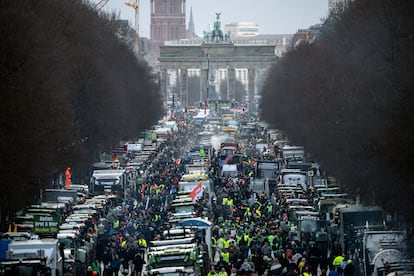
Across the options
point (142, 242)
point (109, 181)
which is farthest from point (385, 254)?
point (109, 181)

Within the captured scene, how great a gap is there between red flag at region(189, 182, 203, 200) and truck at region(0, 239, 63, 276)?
17.3 m

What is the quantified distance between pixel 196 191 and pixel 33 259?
21.0 metres

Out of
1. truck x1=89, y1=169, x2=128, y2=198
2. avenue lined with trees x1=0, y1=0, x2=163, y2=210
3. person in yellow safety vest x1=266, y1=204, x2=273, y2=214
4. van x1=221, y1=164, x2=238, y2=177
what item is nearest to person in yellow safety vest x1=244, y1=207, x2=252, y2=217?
person in yellow safety vest x1=266, y1=204, x2=273, y2=214

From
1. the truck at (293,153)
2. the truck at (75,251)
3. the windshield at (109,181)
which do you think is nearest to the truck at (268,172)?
the truck at (293,153)

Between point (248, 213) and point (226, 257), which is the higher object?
point (226, 257)

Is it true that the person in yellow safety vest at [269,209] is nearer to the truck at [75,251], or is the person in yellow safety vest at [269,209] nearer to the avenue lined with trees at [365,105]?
the avenue lined with trees at [365,105]

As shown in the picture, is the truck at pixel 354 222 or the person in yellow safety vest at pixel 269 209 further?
the person in yellow safety vest at pixel 269 209

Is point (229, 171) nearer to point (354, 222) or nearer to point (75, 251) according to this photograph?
point (354, 222)

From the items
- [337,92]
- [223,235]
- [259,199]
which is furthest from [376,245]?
[337,92]

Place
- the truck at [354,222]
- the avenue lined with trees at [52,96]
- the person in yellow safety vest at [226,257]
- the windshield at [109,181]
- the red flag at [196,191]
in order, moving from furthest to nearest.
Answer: the windshield at [109,181]
the red flag at [196,191]
the avenue lined with trees at [52,96]
the truck at [354,222]
the person in yellow safety vest at [226,257]

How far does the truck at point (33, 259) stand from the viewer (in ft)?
111

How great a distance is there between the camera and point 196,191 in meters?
55.0

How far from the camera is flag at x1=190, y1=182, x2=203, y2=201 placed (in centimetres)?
5394

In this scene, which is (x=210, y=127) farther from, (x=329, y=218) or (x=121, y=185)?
(x=329, y=218)
